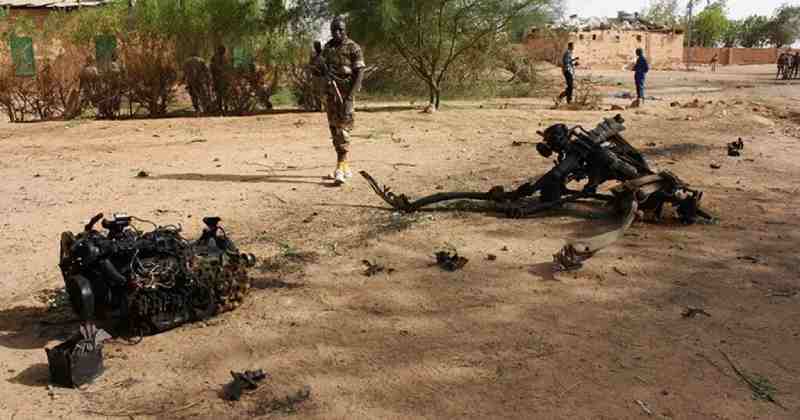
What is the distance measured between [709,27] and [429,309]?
234ft

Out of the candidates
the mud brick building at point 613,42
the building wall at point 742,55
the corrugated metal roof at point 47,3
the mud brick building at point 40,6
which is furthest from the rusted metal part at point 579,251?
the building wall at point 742,55

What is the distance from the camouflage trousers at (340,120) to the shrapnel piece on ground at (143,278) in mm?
3756

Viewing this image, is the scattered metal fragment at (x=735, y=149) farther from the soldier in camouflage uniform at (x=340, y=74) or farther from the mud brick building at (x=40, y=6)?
the mud brick building at (x=40, y=6)

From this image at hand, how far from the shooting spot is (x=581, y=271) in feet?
14.8

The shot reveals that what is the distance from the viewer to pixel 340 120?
24.9 feet

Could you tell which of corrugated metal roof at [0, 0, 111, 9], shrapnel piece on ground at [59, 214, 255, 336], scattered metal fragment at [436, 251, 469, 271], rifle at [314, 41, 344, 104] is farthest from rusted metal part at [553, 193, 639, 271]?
corrugated metal roof at [0, 0, 111, 9]

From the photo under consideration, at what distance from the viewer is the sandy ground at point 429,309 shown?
9.95 ft

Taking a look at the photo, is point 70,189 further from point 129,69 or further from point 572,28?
point 572,28

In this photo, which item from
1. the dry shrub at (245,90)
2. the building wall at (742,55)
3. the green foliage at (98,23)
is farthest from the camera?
the building wall at (742,55)

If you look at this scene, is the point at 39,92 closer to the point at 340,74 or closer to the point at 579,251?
the point at 340,74

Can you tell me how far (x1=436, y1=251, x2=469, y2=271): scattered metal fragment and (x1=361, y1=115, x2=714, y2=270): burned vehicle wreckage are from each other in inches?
51.0

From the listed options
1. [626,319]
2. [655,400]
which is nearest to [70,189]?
[626,319]

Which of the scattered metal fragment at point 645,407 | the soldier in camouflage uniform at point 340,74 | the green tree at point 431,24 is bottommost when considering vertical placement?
the scattered metal fragment at point 645,407

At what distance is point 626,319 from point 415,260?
1.54 m
